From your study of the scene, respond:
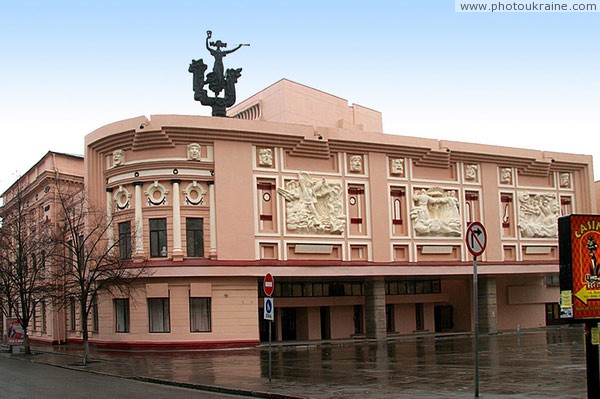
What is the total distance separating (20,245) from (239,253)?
40.7ft

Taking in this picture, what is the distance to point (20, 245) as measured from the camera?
41375 millimetres

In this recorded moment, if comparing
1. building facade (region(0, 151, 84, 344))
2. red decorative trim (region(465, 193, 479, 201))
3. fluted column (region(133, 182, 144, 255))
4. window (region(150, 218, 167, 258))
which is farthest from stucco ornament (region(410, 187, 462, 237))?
building facade (region(0, 151, 84, 344))

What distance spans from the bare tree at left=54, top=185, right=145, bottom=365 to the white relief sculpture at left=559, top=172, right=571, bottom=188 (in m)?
31.3

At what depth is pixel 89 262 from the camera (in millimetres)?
40562

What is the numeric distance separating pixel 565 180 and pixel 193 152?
93.5ft

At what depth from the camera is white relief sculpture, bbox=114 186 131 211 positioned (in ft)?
135

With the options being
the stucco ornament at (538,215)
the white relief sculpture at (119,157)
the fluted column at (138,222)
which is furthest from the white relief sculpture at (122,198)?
the stucco ornament at (538,215)

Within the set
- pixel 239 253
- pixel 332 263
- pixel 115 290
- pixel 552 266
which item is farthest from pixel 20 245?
pixel 552 266

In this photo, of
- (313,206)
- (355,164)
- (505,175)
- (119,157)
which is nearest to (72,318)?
(119,157)

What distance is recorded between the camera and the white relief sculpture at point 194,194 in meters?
40.0

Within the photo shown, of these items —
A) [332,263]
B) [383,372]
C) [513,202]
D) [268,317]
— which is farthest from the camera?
[513,202]

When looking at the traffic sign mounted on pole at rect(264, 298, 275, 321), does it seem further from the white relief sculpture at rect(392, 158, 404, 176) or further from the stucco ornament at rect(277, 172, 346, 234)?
the white relief sculpture at rect(392, 158, 404, 176)

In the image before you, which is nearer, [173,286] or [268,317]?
[268,317]

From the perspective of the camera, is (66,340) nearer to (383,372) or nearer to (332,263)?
(332,263)
